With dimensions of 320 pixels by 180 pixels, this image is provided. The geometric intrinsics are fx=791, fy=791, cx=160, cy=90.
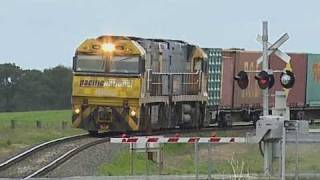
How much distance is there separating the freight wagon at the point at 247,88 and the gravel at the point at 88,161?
12.6 metres

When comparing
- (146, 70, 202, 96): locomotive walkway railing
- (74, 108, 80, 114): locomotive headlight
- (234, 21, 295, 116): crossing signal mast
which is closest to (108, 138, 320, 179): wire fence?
(234, 21, 295, 116): crossing signal mast

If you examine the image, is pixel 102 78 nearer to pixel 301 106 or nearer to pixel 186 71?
pixel 186 71

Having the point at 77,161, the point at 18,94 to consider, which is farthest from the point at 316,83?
the point at 18,94

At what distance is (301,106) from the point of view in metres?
45.2

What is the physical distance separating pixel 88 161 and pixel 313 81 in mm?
26556

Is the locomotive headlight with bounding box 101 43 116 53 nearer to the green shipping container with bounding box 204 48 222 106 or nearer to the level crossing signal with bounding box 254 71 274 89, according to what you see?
the green shipping container with bounding box 204 48 222 106

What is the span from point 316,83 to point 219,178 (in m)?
30.3

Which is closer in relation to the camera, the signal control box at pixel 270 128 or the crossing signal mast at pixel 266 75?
the signal control box at pixel 270 128

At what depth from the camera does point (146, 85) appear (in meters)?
29.7

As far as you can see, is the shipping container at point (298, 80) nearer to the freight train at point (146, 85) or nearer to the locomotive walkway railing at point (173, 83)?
the freight train at point (146, 85)

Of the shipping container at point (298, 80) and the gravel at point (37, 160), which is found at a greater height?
the shipping container at point (298, 80)

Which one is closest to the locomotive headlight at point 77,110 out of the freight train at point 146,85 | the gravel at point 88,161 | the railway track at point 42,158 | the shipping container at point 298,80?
the freight train at point 146,85

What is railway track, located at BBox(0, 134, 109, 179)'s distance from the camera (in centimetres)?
1960

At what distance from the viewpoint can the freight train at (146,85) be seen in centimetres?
2920
